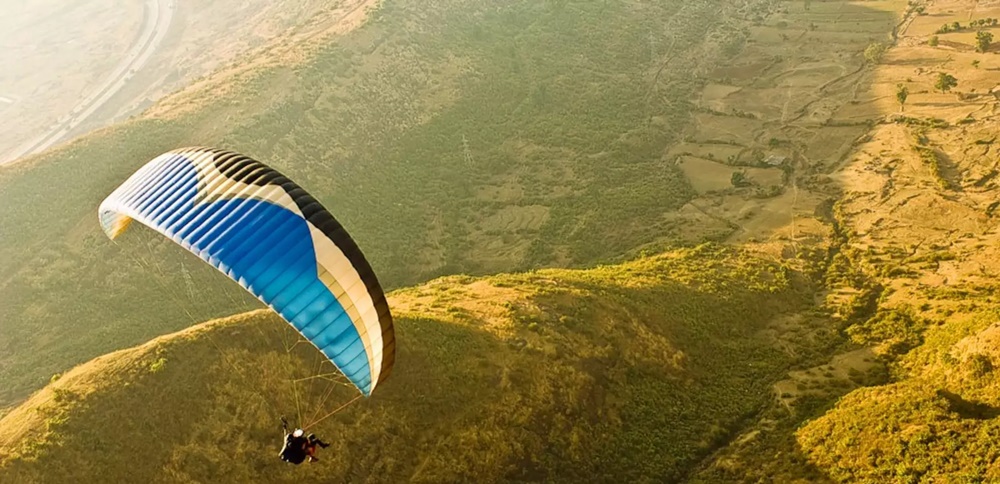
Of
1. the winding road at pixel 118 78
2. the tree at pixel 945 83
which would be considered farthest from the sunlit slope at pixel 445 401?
the winding road at pixel 118 78

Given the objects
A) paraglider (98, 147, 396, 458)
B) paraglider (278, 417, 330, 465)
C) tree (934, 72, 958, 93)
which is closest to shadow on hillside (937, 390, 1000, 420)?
paraglider (98, 147, 396, 458)

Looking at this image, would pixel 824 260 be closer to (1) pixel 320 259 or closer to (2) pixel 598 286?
(2) pixel 598 286

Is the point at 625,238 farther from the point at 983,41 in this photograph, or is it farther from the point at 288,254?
the point at 983,41

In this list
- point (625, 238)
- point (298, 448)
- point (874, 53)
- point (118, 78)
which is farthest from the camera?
point (118, 78)

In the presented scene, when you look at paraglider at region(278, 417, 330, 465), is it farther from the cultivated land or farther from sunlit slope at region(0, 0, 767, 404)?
sunlit slope at region(0, 0, 767, 404)

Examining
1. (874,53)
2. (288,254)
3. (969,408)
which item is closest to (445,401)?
(288,254)

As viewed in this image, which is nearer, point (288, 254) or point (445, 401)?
point (288, 254)
